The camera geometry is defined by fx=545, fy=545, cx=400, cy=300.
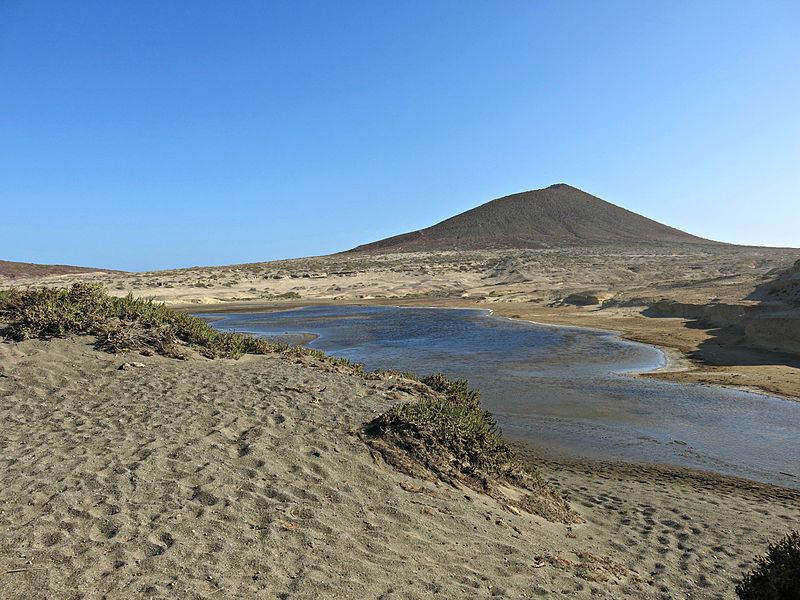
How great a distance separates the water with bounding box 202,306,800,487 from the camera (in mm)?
9523

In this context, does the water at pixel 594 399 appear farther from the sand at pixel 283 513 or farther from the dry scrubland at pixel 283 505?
the sand at pixel 283 513

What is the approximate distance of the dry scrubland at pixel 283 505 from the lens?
4.14m

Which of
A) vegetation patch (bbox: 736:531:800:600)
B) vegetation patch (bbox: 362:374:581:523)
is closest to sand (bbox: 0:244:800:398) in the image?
vegetation patch (bbox: 362:374:581:523)

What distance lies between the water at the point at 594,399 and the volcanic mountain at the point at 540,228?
76104 millimetres

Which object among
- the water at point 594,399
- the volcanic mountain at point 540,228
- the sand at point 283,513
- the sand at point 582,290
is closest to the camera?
the sand at point 283,513

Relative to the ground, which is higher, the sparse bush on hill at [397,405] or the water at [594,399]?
the sparse bush on hill at [397,405]

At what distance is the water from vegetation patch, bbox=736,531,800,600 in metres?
5.12

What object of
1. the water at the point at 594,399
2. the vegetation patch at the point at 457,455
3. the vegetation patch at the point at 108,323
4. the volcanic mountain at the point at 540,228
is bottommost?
the water at the point at 594,399

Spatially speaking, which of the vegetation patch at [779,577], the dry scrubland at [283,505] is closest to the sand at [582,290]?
the dry scrubland at [283,505]

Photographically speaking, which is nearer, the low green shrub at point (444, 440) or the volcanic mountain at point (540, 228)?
the low green shrub at point (444, 440)

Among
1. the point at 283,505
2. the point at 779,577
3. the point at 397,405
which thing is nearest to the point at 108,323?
the point at 397,405

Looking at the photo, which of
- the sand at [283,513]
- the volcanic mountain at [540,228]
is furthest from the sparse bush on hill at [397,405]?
the volcanic mountain at [540,228]

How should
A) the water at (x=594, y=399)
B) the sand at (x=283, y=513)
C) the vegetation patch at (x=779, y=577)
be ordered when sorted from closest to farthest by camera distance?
the vegetation patch at (x=779, y=577), the sand at (x=283, y=513), the water at (x=594, y=399)

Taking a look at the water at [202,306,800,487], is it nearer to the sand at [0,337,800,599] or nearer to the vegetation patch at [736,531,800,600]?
the sand at [0,337,800,599]
